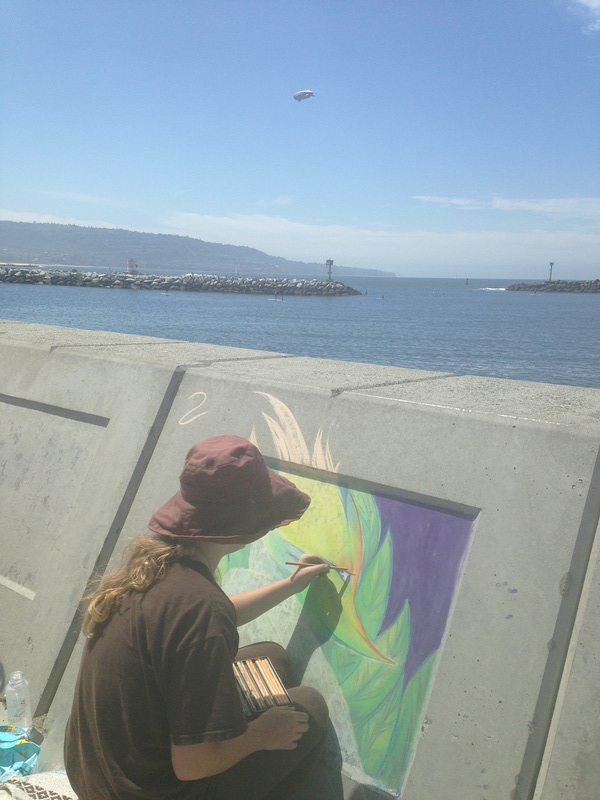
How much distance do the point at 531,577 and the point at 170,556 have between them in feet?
4.44

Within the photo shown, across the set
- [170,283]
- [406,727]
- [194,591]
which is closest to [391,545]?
[406,727]

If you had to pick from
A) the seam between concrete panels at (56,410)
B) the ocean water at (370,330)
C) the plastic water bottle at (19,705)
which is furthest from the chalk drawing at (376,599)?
the ocean water at (370,330)

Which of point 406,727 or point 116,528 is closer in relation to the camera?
point 406,727

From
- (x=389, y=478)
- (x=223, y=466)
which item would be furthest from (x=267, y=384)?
(x=223, y=466)

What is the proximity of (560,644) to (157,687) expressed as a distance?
1.40m

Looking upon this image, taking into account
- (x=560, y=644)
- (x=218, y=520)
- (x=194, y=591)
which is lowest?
(x=560, y=644)

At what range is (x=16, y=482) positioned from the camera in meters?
4.42

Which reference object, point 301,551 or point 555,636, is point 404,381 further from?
point 555,636

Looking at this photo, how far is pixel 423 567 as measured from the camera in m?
2.86

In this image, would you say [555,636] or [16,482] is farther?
[16,482]

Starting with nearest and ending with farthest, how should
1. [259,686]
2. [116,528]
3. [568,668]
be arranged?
[568,668]
[259,686]
[116,528]

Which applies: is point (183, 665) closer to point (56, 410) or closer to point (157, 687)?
point (157, 687)

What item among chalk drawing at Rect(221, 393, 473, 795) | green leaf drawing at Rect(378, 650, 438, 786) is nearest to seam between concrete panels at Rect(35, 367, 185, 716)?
chalk drawing at Rect(221, 393, 473, 795)

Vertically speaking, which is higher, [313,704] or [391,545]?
[391,545]
